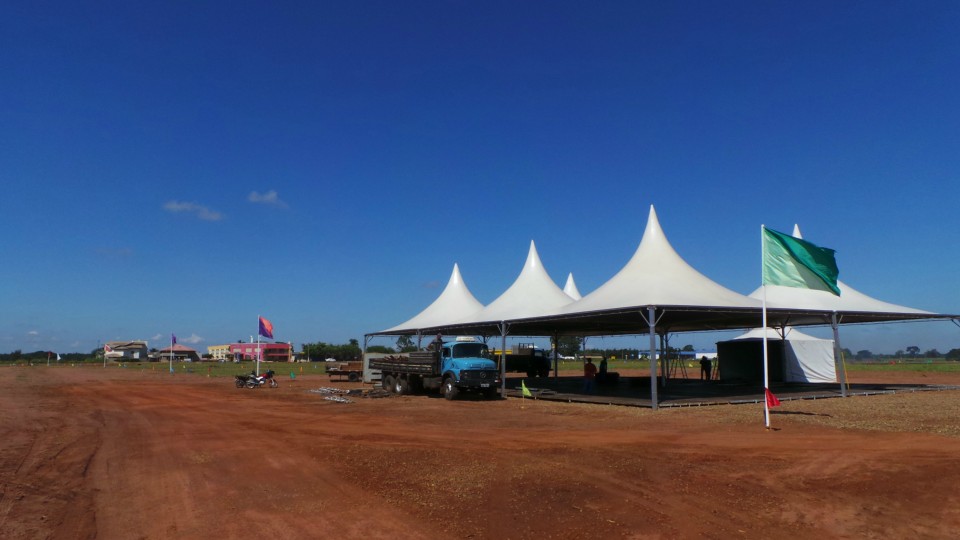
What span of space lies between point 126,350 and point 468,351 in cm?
12616

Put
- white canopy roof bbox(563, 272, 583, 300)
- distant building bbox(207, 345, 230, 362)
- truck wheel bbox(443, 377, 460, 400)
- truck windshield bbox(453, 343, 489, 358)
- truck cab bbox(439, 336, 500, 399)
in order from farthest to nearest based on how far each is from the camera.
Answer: distant building bbox(207, 345, 230, 362) < white canopy roof bbox(563, 272, 583, 300) < truck windshield bbox(453, 343, 489, 358) < truck wheel bbox(443, 377, 460, 400) < truck cab bbox(439, 336, 500, 399)

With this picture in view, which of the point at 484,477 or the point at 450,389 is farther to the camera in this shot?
the point at 450,389

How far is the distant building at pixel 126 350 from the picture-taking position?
4710 inches

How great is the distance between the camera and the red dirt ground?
673 cm

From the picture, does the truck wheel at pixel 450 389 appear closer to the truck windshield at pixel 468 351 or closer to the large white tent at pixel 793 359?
the truck windshield at pixel 468 351

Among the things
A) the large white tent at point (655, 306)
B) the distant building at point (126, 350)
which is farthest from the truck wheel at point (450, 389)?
the distant building at point (126, 350)

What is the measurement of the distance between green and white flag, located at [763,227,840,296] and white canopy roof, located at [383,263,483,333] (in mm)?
20816

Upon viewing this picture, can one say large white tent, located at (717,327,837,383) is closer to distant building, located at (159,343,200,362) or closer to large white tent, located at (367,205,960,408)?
large white tent, located at (367,205,960,408)

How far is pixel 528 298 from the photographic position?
31.7m

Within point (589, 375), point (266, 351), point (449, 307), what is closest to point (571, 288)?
point (449, 307)

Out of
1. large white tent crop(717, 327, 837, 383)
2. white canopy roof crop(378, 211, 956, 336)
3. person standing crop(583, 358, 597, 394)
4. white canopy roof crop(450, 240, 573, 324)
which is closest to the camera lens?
white canopy roof crop(378, 211, 956, 336)

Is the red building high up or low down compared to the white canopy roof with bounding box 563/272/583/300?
down

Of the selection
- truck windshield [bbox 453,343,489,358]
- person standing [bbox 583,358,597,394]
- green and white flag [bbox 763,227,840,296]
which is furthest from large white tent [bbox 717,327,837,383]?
green and white flag [bbox 763,227,840,296]

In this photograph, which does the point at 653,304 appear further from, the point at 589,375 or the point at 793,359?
the point at 793,359
